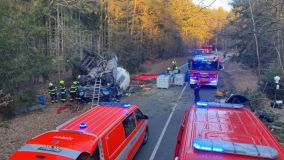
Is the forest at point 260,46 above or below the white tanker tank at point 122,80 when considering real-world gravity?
above

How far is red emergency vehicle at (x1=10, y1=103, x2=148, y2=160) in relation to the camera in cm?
625

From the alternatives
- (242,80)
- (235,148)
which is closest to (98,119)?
(235,148)

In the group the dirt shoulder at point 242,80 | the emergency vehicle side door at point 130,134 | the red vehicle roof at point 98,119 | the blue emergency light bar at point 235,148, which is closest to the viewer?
the blue emergency light bar at point 235,148

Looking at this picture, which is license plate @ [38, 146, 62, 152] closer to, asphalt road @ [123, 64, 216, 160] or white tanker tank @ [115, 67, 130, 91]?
asphalt road @ [123, 64, 216, 160]

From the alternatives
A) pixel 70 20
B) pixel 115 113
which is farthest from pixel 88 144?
pixel 70 20

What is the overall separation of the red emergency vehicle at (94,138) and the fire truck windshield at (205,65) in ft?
52.2

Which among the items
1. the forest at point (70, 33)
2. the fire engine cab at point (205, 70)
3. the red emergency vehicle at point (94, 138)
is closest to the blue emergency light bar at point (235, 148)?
the red emergency vehicle at point (94, 138)

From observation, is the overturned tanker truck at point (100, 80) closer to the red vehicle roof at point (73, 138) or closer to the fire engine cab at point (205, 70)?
the fire engine cab at point (205, 70)

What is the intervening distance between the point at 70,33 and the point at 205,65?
37.8 feet

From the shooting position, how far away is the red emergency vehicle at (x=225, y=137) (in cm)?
405

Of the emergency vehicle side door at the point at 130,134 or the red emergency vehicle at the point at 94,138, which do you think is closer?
the red emergency vehicle at the point at 94,138

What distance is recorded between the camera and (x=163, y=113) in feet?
55.7

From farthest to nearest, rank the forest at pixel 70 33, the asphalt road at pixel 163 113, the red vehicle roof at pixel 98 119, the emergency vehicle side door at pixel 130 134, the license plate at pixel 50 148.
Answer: the forest at pixel 70 33
the asphalt road at pixel 163 113
the emergency vehicle side door at pixel 130 134
the red vehicle roof at pixel 98 119
the license plate at pixel 50 148

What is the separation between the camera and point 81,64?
2441cm
